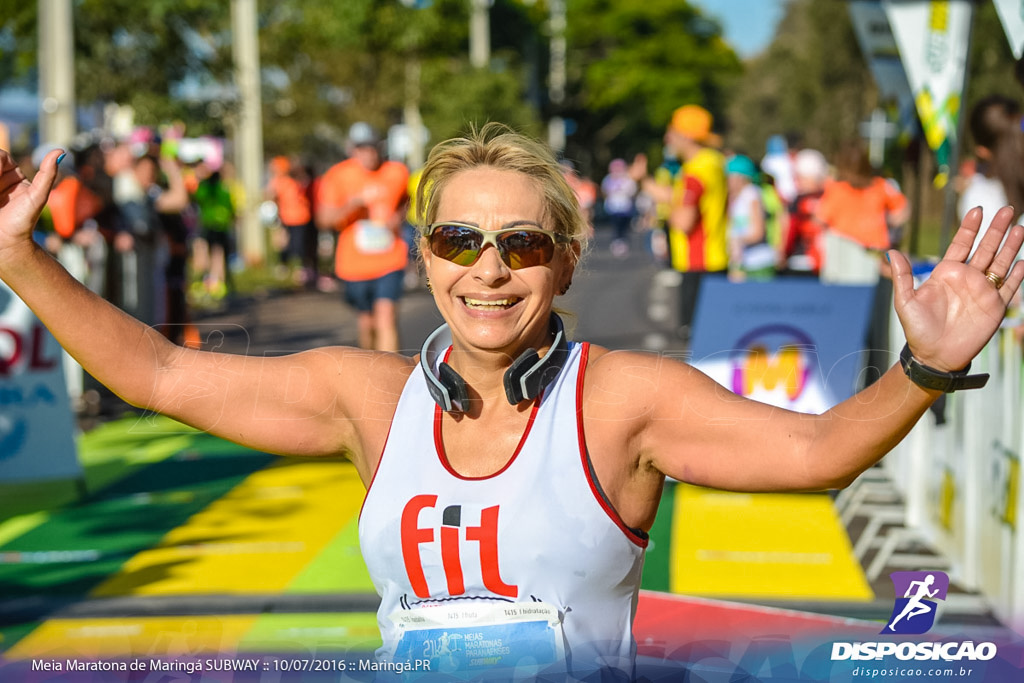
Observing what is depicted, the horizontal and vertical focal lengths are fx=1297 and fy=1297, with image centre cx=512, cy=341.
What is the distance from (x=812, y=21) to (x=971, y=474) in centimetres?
6959

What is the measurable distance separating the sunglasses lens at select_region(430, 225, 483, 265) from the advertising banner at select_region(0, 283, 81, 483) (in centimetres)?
526

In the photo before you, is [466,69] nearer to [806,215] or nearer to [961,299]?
[806,215]

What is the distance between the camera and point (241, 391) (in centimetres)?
236

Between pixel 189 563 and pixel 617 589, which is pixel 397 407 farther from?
pixel 189 563

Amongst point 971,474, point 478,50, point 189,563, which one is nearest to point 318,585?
point 189,563

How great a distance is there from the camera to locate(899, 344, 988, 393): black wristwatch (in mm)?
1751

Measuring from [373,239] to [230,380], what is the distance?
6.90 metres

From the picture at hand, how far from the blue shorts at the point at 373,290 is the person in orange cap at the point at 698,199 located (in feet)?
7.02

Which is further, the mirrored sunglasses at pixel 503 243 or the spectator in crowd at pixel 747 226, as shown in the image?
the spectator in crowd at pixel 747 226

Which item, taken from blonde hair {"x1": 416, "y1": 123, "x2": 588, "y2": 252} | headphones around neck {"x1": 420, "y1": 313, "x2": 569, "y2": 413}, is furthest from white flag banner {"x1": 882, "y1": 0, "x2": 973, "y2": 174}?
headphones around neck {"x1": 420, "y1": 313, "x2": 569, "y2": 413}

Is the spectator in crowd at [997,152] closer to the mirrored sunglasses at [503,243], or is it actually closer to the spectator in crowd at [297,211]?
the mirrored sunglasses at [503,243]

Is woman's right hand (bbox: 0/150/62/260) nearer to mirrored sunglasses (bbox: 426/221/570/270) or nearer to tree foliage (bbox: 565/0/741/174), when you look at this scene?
mirrored sunglasses (bbox: 426/221/570/270)

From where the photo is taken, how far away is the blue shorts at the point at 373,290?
9.15 metres

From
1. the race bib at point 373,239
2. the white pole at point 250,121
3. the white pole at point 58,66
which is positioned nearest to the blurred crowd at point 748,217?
the race bib at point 373,239
